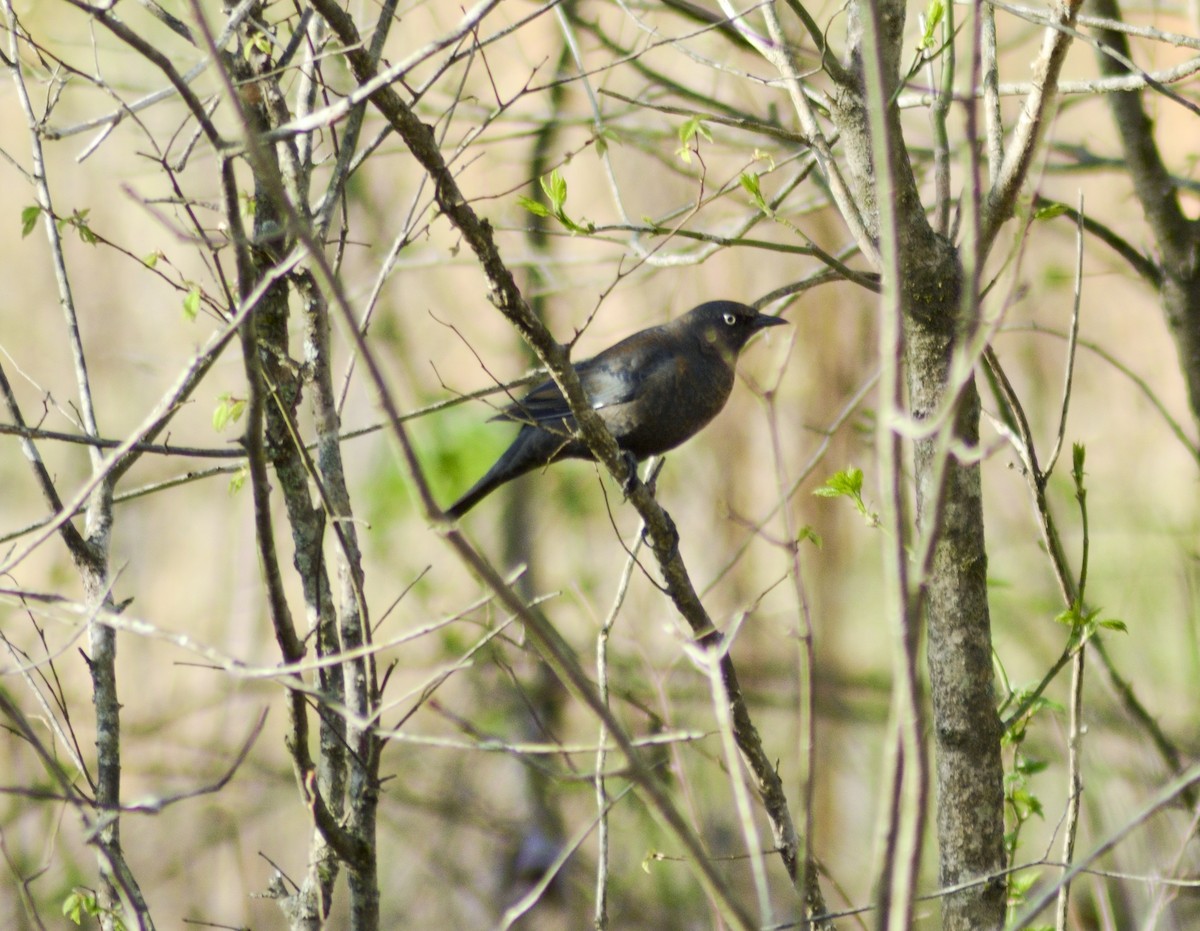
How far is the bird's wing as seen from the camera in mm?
5258

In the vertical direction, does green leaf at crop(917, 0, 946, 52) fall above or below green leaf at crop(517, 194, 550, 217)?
above

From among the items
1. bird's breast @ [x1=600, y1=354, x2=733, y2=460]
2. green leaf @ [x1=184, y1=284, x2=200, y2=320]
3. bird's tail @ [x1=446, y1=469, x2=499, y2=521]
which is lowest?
green leaf @ [x1=184, y1=284, x2=200, y2=320]

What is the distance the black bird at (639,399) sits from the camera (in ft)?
16.7

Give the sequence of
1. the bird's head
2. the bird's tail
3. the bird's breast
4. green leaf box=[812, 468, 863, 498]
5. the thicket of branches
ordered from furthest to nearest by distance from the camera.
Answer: the thicket of branches, the bird's head, the bird's breast, the bird's tail, green leaf box=[812, 468, 863, 498]

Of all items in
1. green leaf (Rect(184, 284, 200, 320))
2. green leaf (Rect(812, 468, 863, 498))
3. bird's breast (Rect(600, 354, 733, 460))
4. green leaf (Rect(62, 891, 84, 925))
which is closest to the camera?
green leaf (Rect(184, 284, 200, 320))

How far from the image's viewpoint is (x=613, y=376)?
5336 mm

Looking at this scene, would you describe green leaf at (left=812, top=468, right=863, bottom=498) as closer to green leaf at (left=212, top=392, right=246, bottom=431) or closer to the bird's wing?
green leaf at (left=212, top=392, right=246, bottom=431)

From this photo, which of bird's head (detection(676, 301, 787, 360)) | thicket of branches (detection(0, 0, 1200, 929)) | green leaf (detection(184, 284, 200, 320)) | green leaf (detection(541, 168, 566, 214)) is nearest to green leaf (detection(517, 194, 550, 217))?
green leaf (detection(541, 168, 566, 214))

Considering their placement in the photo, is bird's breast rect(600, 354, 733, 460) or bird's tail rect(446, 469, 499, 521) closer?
bird's tail rect(446, 469, 499, 521)

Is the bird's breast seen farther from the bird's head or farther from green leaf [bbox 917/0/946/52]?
green leaf [bbox 917/0/946/52]

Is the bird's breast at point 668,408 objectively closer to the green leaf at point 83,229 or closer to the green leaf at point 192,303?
the green leaf at point 83,229

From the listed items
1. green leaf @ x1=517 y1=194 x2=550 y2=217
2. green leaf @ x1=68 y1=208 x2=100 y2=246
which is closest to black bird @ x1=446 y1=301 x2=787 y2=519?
green leaf @ x1=517 y1=194 x2=550 y2=217

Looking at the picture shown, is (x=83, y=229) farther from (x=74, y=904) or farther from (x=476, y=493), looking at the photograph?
(x=476, y=493)

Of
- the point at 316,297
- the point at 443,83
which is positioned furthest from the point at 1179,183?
the point at 443,83
